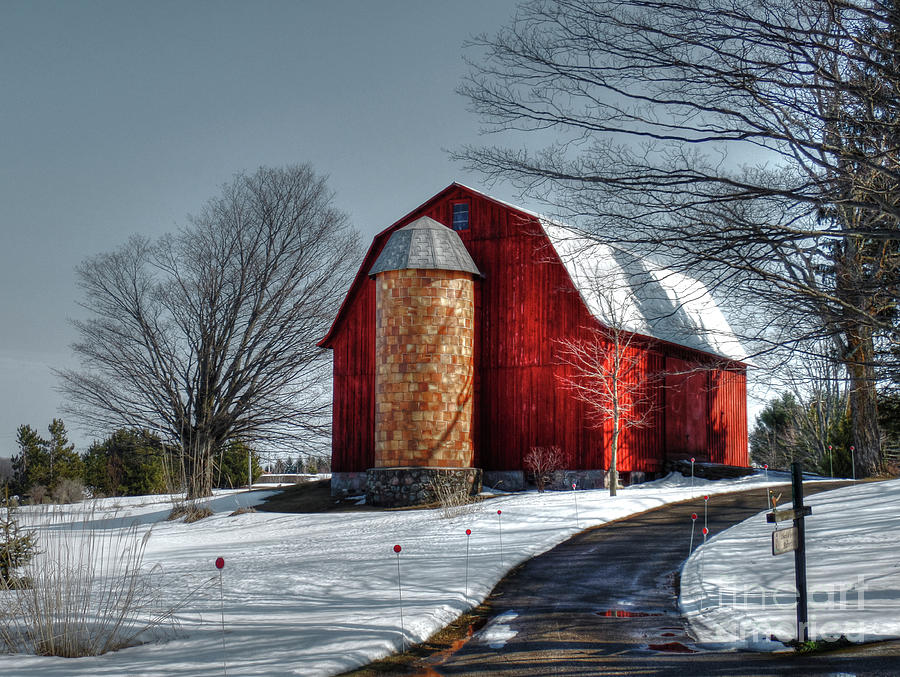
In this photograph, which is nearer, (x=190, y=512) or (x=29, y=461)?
(x=190, y=512)

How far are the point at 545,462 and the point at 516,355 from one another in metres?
3.04

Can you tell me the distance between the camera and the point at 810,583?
8.73 meters

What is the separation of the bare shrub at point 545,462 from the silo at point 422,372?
1663mm

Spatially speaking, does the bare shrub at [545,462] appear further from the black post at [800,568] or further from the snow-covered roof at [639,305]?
the black post at [800,568]

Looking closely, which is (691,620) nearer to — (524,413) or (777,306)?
(777,306)

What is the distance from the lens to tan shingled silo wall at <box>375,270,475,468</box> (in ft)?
70.5

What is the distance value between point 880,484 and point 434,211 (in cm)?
1399

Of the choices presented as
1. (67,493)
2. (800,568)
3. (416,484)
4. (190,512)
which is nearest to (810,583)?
(800,568)

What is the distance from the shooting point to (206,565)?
1385 cm

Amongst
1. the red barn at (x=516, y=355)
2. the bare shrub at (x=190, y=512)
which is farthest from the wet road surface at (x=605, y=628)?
the bare shrub at (x=190, y=512)

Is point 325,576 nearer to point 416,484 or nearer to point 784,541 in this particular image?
point 784,541

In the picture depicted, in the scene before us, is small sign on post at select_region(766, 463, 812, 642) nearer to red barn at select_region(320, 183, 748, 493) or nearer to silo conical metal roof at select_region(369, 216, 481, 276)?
red barn at select_region(320, 183, 748, 493)

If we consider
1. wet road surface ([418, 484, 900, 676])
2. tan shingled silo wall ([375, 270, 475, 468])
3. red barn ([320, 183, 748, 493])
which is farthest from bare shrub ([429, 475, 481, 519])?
wet road surface ([418, 484, 900, 676])

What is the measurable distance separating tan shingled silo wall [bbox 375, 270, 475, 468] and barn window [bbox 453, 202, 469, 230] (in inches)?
101
